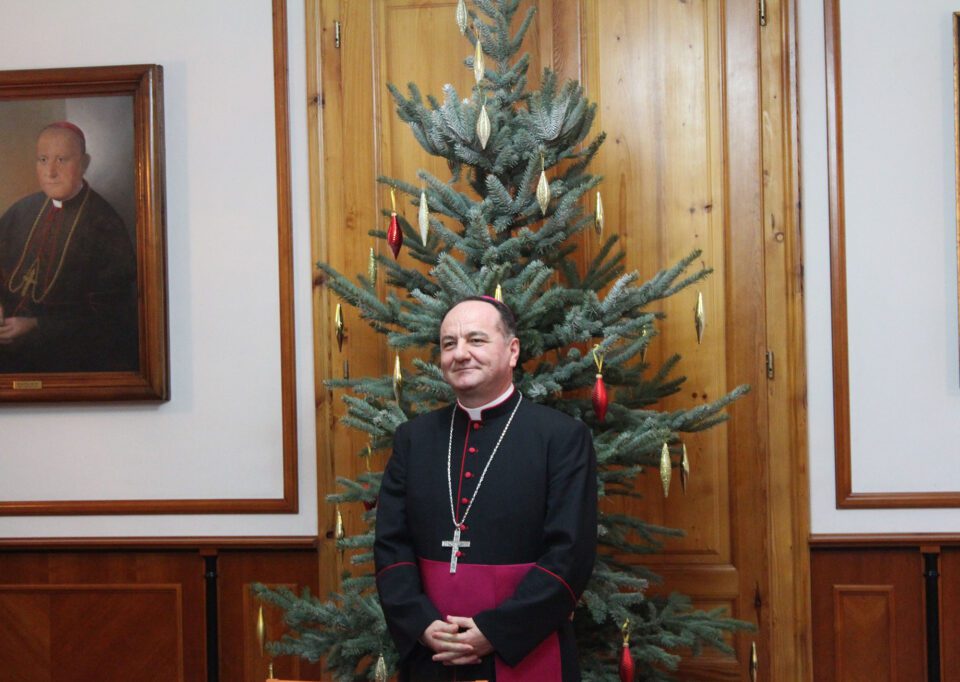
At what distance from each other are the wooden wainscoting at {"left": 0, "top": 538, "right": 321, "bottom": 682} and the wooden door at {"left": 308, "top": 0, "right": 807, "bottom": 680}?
369 mm

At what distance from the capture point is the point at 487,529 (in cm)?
281

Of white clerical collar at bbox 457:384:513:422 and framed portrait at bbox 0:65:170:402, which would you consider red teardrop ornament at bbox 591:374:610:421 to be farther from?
framed portrait at bbox 0:65:170:402

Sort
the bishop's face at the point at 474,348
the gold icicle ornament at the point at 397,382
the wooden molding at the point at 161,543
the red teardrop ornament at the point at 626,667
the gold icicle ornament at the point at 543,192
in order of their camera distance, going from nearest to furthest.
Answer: the bishop's face at the point at 474,348 → the red teardrop ornament at the point at 626,667 → the gold icicle ornament at the point at 543,192 → the gold icicle ornament at the point at 397,382 → the wooden molding at the point at 161,543

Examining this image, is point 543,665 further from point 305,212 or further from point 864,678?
point 305,212

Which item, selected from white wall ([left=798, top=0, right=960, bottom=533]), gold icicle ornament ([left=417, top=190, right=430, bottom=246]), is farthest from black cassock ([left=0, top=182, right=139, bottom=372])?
white wall ([left=798, top=0, right=960, bottom=533])

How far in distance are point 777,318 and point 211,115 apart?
243cm

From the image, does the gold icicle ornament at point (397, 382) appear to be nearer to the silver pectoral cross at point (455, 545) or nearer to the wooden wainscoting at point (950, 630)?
the silver pectoral cross at point (455, 545)

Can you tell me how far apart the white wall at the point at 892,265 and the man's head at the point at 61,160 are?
2954 mm

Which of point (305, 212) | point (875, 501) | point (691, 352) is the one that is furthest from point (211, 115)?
point (875, 501)

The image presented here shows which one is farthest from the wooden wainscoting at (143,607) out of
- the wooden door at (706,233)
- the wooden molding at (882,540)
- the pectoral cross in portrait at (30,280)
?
the wooden molding at (882,540)

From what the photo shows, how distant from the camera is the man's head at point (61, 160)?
430 centimetres

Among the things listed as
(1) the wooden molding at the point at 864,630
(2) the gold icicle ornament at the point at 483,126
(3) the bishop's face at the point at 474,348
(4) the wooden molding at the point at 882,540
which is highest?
(2) the gold icicle ornament at the point at 483,126

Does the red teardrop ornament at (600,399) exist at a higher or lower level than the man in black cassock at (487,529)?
higher

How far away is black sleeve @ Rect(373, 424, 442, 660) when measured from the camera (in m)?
2.76
